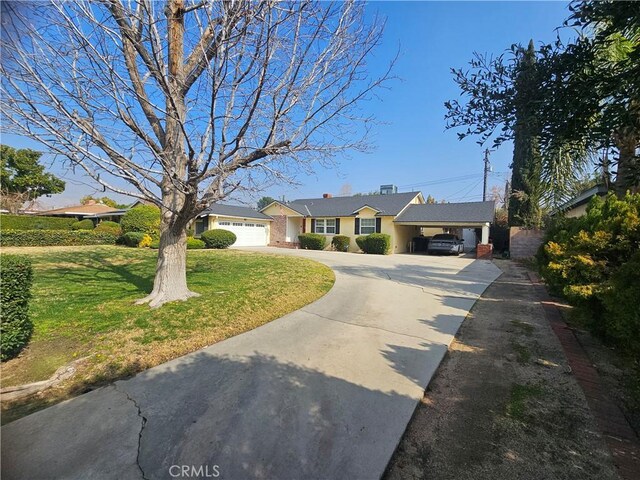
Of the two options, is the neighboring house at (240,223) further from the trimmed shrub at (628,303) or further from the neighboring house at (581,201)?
the trimmed shrub at (628,303)

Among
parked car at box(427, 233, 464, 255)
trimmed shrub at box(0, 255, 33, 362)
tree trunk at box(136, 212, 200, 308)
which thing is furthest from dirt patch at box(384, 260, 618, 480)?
parked car at box(427, 233, 464, 255)

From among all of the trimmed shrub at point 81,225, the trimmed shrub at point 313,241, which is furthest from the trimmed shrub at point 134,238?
the trimmed shrub at point 313,241

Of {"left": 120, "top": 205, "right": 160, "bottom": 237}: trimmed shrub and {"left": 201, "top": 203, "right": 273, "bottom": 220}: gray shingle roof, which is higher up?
{"left": 201, "top": 203, "right": 273, "bottom": 220}: gray shingle roof

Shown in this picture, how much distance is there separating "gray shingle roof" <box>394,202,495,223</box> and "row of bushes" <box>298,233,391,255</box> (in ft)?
7.99

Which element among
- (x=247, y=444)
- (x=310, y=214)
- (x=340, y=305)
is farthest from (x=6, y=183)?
(x=247, y=444)

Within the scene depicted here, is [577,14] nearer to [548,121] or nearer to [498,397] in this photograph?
[548,121]

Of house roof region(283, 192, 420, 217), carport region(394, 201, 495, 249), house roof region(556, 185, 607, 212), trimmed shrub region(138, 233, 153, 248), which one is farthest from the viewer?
house roof region(283, 192, 420, 217)

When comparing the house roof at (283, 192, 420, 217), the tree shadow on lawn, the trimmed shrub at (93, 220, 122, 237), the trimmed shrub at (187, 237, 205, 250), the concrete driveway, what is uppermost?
the house roof at (283, 192, 420, 217)

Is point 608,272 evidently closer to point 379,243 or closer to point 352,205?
point 379,243

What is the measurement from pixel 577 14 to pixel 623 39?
0.44m

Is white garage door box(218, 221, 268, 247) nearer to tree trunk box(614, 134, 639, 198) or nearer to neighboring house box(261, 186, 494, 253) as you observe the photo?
neighboring house box(261, 186, 494, 253)

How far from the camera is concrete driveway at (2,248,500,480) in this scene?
210 cm

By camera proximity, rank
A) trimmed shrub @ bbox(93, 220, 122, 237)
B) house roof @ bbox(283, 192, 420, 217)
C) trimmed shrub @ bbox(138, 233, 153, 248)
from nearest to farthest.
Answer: trimmed shrub @ bbox(138, 233, 153, 248), trimmed shrub @ bbox(93, 220, 122, 237), house roof @ bbox(283, 192, 420, 217)

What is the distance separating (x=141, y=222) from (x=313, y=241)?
40.0ft
